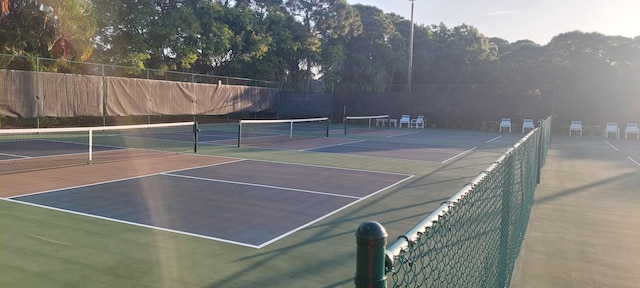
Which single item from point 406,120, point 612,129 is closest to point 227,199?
point 406,120

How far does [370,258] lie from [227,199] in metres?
6.72

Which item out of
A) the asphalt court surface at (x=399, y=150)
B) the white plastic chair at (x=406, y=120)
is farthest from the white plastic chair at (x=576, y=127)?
the asphalt court surface at (x=399, y=150)

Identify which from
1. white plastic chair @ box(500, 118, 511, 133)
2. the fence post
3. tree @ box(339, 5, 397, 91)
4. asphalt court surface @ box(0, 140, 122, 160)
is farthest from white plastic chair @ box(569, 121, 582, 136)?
the fence post

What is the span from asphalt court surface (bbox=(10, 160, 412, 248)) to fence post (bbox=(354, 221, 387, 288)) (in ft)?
13.8

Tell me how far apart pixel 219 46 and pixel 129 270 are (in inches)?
1109

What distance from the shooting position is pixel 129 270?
4602 mm

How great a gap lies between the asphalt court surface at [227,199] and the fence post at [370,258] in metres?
4.22

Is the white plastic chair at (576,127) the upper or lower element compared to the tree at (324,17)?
lower

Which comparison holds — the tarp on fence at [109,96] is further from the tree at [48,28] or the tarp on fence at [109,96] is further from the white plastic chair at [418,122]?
the white plastic chair at [418,122]

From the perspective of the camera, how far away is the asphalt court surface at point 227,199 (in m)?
6.25

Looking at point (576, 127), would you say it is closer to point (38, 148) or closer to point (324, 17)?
point (324, 17)

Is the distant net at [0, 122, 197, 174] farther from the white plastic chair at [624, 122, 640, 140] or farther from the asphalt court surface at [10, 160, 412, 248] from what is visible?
the white plastic chair at [624, 122, 640, 140]

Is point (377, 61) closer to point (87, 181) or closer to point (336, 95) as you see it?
point (336, 95)

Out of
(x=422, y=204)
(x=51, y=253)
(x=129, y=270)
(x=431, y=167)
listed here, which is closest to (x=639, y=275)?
(x=422, y=204)
